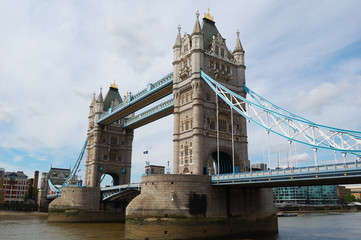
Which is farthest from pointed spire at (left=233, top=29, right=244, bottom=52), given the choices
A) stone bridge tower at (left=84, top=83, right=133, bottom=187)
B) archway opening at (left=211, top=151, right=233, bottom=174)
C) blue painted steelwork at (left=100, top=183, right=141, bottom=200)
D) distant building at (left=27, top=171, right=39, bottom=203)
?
distant building at (left=27, top=171, right=39, bottom=203)

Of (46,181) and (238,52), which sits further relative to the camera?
(46,181)

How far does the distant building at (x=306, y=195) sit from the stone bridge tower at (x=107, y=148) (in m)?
85.8

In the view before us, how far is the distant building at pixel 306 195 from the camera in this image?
454 feet

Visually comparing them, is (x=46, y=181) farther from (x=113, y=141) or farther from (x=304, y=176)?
(x=304, y=176)

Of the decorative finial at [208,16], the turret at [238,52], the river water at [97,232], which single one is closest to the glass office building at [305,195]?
the river water at [97,232]

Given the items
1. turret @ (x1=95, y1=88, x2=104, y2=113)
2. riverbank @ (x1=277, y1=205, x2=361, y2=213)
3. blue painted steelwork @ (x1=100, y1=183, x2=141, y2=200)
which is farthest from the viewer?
riverbank @ (x1=277, y1=205, x2=361, y2=213)

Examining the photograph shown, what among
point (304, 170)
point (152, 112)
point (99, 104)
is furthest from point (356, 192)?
point (304, 170)

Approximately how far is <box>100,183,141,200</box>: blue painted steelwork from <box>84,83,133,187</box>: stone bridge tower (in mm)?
8112

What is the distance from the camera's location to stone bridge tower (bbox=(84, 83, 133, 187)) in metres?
68.2

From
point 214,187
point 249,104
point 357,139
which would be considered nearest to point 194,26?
point 249,104

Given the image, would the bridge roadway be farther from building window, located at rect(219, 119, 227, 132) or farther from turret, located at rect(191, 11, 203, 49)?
turret, located at rect(191, 11, 203, 49)

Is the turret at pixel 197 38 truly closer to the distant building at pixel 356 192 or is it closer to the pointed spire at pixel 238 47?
the pointed spire at pixel 238 47

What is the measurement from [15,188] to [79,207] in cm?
7078

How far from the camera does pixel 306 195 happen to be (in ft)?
467
